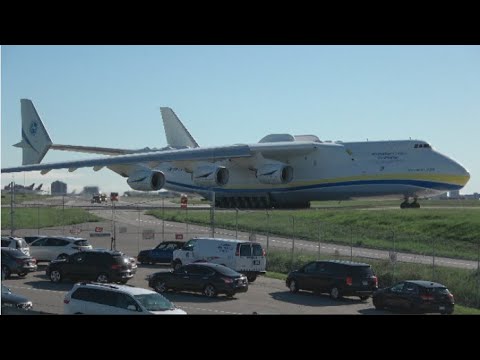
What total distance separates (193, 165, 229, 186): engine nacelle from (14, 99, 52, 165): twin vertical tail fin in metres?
16.1

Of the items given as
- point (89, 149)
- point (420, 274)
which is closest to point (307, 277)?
point (420, 274)

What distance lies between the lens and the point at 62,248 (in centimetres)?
3150

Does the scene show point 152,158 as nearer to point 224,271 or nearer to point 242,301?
point 224,271

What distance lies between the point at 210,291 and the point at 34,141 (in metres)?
38.5

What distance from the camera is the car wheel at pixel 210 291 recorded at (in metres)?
23.9

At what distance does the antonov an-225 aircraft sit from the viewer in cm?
4628

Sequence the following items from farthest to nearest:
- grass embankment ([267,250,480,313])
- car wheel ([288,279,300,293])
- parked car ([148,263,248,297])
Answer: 1. car wheel ([288,279,300,293])
2. grass embankment ([267,250,480,313])
3. parked car ([148,263,248,297])

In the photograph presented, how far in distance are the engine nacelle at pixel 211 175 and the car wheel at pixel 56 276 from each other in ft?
69.2

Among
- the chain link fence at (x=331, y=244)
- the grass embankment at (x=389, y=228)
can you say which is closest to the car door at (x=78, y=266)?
the chain link fence at (x=331, y=244)

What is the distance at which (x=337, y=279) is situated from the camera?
2456 centimetres

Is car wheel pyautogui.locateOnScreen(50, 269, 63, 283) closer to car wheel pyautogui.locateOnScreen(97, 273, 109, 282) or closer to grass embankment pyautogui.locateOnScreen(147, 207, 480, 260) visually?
car wheel pyautogui.locateOnScreen(97, 273, 109, 282)

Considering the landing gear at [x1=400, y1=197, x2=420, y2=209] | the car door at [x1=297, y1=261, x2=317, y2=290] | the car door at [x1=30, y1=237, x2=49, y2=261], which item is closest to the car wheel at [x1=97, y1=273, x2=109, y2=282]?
the car door at [x1=297, y1=261, x2=317, y2=290]
